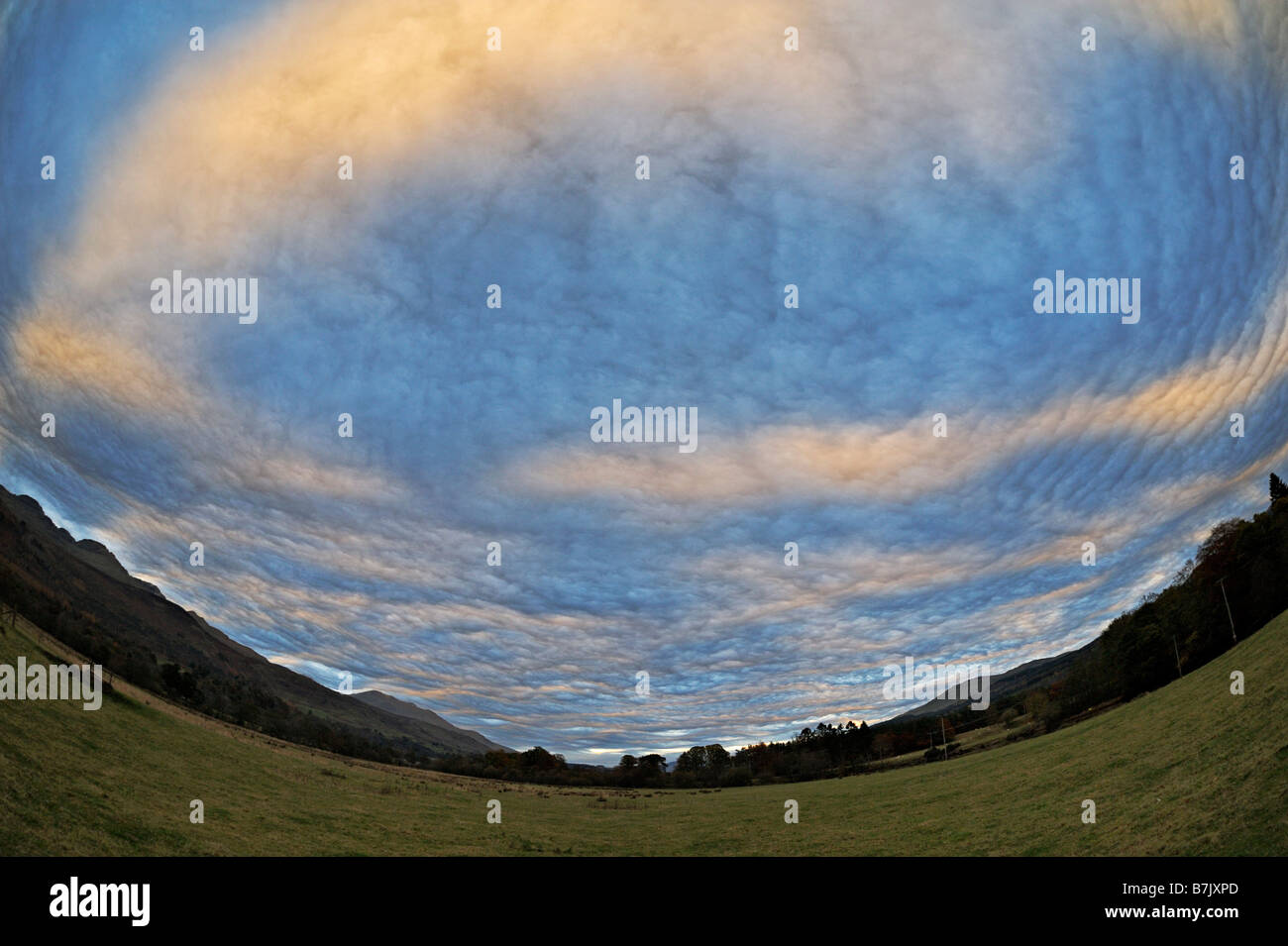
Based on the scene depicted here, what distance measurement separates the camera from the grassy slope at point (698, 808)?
29406mm

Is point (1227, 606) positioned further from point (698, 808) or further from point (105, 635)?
point (105, 635)

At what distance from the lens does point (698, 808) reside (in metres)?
Result: 98.8

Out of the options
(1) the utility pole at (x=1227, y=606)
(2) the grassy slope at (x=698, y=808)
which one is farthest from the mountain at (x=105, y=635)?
(1) the utility pole at (x=1227, y=606)

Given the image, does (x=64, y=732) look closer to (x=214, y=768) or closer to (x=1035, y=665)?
(x=214, y=768)

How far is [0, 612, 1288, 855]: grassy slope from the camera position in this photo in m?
29.4

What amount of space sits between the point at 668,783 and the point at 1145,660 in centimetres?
12583

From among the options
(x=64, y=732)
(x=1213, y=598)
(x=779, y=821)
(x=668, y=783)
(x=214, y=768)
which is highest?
(x=1213, y=598)

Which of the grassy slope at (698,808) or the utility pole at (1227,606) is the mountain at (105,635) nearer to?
the grassy slope at (698,808)

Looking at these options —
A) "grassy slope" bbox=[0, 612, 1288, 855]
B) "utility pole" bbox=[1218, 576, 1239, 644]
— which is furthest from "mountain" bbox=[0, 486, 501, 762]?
"utility pole" bbox=[1218, 576, 1239, 644]

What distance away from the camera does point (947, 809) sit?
62.4 m

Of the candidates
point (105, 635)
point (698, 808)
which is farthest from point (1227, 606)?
point (105, 635)
